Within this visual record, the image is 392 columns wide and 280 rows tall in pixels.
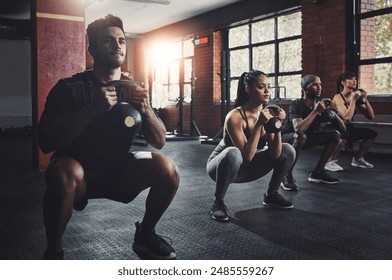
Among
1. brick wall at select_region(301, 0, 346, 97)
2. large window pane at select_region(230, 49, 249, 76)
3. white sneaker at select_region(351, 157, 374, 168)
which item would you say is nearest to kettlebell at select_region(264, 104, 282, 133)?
white sneaker at select_region(351, 157, 374, 168)

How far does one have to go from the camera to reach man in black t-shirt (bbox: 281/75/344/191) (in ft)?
11.7

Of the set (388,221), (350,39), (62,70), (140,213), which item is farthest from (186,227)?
(350,39)

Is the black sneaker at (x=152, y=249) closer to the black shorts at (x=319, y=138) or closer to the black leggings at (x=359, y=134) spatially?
the black shorts at (x=319, y=138)

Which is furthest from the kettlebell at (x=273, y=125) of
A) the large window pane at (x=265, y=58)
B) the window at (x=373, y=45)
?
the large window pane at (x=265, y=58)

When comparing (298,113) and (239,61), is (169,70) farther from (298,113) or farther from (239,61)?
(298,113)

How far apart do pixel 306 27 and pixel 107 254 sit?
5.87 meters

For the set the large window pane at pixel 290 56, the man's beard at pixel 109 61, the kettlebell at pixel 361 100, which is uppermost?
the large window pane at pixel 290 56

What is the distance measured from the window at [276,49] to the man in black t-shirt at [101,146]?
550 centimetres

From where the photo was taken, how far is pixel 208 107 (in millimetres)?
9438

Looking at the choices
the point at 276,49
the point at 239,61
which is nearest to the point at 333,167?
the point at 276,49

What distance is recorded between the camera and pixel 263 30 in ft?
26.6

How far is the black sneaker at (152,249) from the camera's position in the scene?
192 cm

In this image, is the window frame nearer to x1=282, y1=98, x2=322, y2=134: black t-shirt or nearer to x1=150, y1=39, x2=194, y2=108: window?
x1=282, y1=98, x2=322, y2=134: black t-shirt

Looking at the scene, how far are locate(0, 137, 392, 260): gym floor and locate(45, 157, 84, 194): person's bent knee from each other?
491 mm
